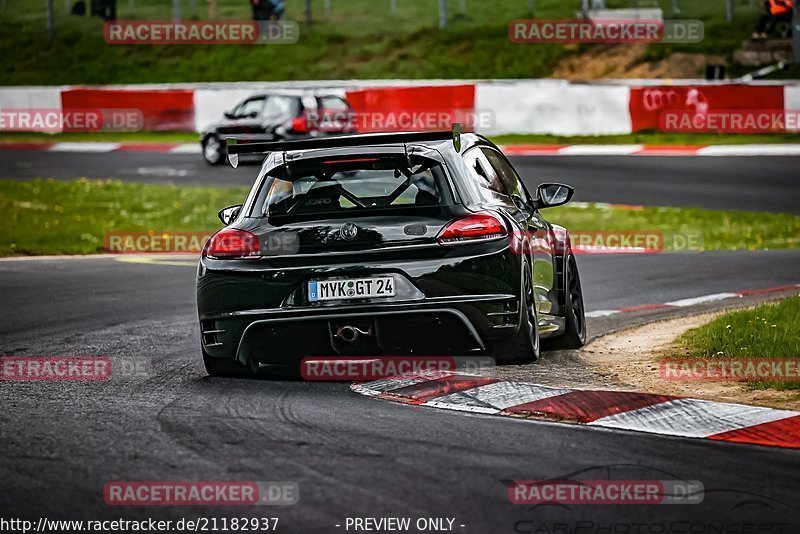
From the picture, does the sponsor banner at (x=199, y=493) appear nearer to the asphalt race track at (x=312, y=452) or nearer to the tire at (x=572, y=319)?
the asphalt race track at (x=312, y=452)

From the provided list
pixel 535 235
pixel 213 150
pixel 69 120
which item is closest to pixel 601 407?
pixel 535 235

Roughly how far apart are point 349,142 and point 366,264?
2.69 ft

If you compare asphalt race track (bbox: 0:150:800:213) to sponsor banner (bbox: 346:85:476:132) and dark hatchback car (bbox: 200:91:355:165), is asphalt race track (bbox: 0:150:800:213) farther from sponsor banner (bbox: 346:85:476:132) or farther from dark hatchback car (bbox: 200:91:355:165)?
sponsor banner (bbox: 346:85:476:132)

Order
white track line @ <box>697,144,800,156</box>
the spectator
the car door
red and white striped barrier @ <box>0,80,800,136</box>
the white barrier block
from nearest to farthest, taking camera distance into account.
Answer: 1. the car door
2. white track line @ <box>697,144,800,156</box>
3. red and white striped barrier @ <box>0,80,800,136</box>
4. the white barrier block
5. the spectator

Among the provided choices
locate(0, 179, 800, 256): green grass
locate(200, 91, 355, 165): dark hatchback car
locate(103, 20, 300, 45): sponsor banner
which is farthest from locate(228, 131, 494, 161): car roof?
locate(103, 20, 300, 45): sponsor banner

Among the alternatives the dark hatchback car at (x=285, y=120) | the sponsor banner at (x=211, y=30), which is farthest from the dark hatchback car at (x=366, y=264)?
the sponsor banner at (x=211, y=30)

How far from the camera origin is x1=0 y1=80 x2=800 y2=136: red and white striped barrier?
28266 millimetres

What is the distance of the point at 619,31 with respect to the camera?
35.1 m

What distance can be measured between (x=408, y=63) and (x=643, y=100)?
1092cm

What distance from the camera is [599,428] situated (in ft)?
22.6

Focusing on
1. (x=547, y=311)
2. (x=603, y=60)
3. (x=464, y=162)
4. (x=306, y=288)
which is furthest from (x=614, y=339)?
(x=603, y=60)

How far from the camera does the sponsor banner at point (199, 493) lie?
5.56 meters

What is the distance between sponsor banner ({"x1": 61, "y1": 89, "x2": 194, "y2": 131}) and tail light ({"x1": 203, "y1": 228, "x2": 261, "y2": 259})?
26542 mm

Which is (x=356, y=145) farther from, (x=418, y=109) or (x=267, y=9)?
(x=267, y=9)
